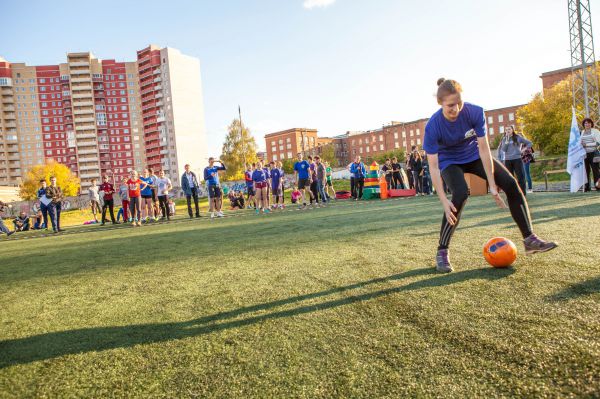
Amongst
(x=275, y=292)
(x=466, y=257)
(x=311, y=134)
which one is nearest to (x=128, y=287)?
(x=275, y=292)

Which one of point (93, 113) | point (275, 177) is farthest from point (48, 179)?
point (275, 177)

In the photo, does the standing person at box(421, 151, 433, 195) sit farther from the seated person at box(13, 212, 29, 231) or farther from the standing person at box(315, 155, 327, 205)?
the seated person at box(13, 212, 29, 231)

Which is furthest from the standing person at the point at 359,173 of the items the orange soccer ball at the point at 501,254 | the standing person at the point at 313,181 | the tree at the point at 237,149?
the tree at the point at 237,149

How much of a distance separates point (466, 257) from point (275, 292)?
2278mm

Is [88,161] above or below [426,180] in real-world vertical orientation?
above

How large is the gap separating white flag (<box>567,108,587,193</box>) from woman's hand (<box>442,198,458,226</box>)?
11288 millimetres

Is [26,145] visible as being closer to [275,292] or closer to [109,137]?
[109,137]

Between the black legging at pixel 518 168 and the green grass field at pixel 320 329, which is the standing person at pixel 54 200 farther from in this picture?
the black legging at pixel 518 168

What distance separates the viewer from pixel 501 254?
13.0ft

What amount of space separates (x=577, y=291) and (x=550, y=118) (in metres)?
58.1

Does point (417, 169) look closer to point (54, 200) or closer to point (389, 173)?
point (389, 173)

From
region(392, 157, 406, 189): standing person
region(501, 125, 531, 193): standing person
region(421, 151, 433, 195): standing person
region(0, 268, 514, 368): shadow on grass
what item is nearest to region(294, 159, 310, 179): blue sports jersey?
region(421, 151, 433, 195): standing person

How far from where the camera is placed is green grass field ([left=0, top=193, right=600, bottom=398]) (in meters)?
1.99

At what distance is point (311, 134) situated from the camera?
143125 mm
